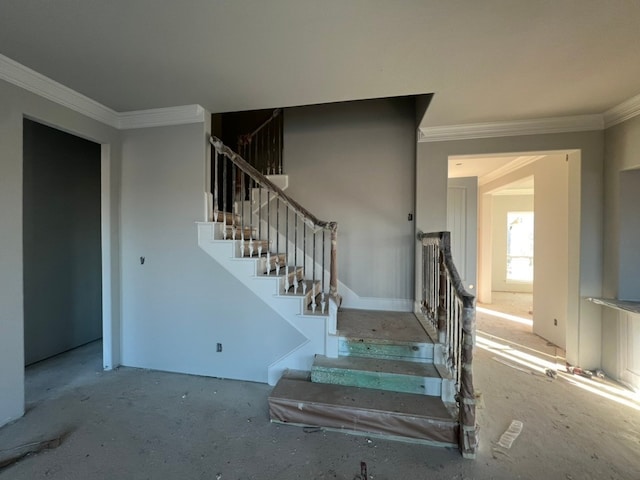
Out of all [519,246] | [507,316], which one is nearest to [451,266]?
[507,316]

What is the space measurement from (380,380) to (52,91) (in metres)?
3.77

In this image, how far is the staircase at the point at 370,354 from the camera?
6.36 feet

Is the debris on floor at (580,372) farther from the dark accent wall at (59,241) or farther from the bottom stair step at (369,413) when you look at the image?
the dark accent wall at (59,241)

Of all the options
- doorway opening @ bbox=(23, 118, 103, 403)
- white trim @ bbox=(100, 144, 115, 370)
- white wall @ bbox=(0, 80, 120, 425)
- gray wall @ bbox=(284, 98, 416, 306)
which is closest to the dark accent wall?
doorway opening @ bbox=(23, 118, 103, 403)

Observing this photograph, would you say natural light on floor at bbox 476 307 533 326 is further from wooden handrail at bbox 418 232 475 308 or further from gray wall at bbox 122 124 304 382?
gray wall at bbox 122 124 304 382

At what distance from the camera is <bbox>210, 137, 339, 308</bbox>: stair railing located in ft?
9.25

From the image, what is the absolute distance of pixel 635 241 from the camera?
279cm

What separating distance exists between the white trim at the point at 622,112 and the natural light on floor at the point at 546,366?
2.65 m

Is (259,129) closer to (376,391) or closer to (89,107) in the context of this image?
(89,107)

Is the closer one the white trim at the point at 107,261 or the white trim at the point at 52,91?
the white trim at the point at 52,91

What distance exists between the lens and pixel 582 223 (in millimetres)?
3027

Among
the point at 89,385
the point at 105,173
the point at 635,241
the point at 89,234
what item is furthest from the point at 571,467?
the point at 89,234

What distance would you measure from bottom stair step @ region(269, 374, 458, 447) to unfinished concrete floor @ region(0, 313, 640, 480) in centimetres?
7

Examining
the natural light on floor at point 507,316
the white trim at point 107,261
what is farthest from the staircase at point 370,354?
the natural light on floor at point 507,316
